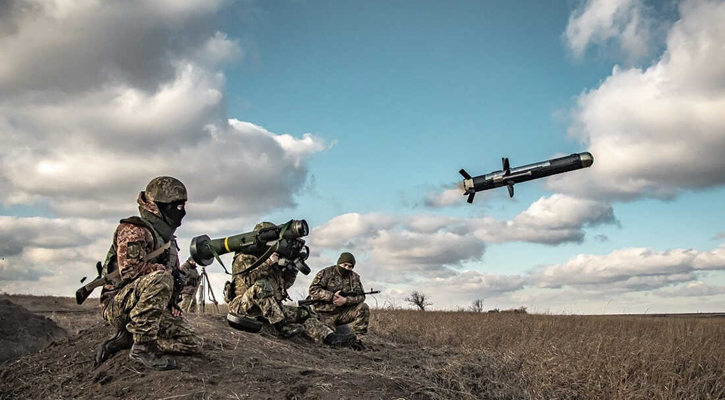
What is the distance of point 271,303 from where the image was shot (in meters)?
9.77

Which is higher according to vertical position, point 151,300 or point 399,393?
point 151,300

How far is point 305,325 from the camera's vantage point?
10.0m

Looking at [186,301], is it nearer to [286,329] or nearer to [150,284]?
[286,329]

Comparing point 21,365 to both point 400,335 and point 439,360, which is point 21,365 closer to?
point 439,360

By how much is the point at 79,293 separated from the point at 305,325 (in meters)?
3.81

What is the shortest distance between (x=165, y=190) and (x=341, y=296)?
5.03m

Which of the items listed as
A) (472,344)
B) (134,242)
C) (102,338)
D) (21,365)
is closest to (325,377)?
(134,242)

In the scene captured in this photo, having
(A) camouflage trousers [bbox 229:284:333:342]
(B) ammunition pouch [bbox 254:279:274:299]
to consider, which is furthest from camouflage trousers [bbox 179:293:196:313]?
(B) ammunition pouch [bbox 254:279:274:299]

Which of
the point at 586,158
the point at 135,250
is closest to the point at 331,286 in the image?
the point at 135,250

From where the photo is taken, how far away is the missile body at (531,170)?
41.7ft

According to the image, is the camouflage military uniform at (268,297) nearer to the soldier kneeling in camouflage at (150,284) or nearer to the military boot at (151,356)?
the soldier kneeling in camouflage at (150,284)

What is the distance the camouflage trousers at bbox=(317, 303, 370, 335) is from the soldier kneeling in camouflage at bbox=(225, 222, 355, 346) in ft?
4.25

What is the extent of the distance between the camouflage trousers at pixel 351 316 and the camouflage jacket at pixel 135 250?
4.83m

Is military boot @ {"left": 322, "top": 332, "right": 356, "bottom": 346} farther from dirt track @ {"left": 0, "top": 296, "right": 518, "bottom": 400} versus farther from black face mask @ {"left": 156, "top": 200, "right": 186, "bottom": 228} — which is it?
black face mask @ {"left": 156, "top": 200, "right": 186, "bottom": 228}
